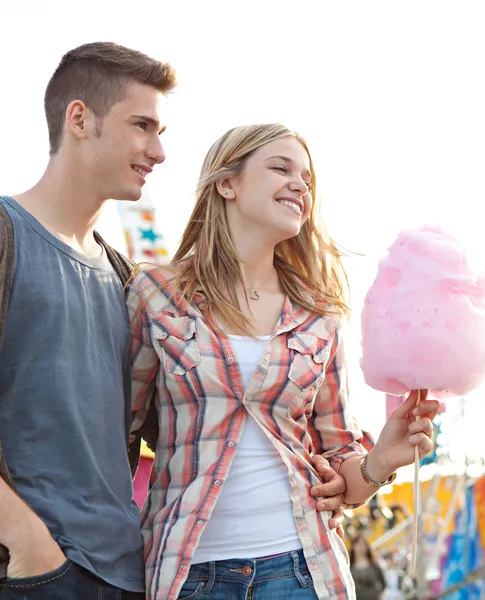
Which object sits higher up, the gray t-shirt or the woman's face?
the woman's face

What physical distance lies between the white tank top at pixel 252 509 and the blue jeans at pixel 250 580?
0.08ft

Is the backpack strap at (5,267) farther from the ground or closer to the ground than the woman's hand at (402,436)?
farther from the ground

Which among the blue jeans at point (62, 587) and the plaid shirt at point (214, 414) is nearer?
the blue jeans at point (62, 587)

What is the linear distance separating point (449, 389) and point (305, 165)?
0.94 metres

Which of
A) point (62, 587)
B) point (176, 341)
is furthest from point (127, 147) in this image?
point (62, 587)

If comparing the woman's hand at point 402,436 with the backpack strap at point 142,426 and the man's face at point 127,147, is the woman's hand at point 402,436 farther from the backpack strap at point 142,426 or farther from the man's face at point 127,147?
the man's face at point 127,147

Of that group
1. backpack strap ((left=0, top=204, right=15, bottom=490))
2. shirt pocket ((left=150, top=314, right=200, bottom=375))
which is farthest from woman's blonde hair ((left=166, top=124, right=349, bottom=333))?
backpack strap ((left=0, top=204, right=15, bottom=490))

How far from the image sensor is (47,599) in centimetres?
218

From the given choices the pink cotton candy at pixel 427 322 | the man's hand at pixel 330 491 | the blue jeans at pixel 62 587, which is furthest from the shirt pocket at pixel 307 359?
the blue jeans at pixel 62 587

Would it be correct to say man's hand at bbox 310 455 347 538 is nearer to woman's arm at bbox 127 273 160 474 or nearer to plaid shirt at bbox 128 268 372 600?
plaid shirt at bbox 128 268 372 600

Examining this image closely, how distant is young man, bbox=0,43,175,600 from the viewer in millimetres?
2236

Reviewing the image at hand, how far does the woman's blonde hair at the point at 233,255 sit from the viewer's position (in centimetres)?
285

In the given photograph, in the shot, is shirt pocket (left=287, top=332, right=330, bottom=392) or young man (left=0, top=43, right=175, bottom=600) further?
shirt pocket (left=287, top=332, right=330, bottom=392)

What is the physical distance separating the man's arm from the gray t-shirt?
3.7 inches
